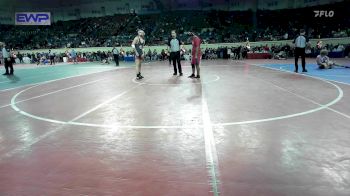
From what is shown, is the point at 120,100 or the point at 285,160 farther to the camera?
the point at 120,100

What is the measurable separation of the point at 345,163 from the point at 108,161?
2.99m

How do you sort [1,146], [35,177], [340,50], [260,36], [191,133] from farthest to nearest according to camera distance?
[260,36], [340,50], [191,133], [1,146], [35,177]

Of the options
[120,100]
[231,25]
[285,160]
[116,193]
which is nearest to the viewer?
[116,193]

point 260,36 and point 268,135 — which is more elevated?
point 260,36

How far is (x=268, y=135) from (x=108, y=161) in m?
2.57

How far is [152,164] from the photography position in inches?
159

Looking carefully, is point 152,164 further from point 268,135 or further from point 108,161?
point 268,135

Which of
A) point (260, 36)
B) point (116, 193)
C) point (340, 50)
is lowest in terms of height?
point (116, 193)

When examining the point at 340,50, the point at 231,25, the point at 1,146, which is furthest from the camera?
the point at 231,25

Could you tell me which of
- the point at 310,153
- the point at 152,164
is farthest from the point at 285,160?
the point at 152,164

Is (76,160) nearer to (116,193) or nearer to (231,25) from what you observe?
(116,193)

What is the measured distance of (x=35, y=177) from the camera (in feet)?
12.1

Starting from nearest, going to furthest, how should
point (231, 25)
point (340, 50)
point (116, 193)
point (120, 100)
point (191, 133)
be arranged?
1. point (116, 193)
2. point (191, 133)
3. point (120, 100)
4. point (340, 50)
5. point (231, 25)

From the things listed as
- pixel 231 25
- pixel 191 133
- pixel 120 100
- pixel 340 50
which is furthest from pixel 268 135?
pixel 231 25
